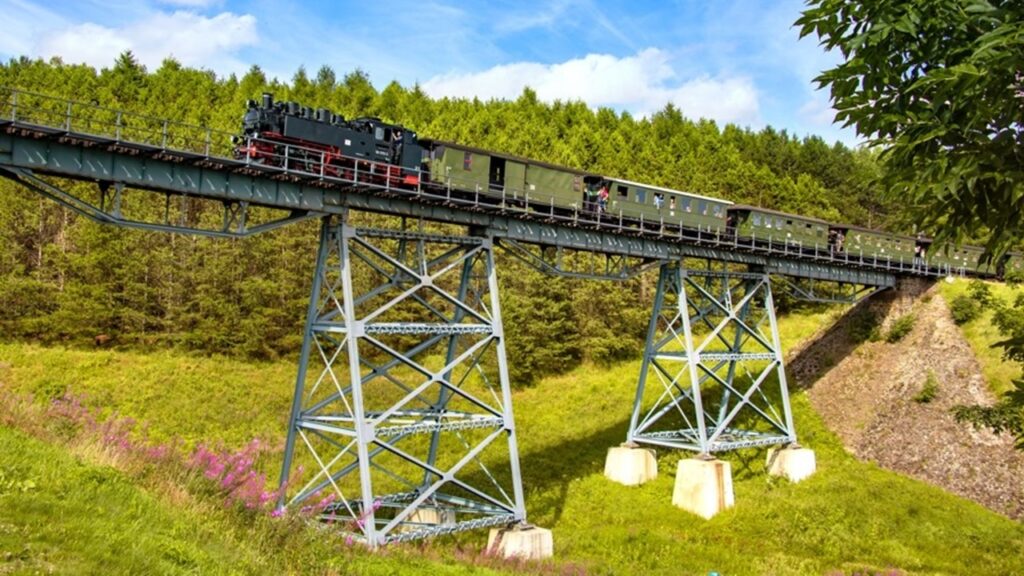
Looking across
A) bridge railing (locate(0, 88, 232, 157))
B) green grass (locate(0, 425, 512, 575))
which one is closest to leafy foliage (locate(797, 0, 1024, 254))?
green grass (locate(0, 425, 512, 575))

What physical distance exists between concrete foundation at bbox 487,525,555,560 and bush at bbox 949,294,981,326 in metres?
28.5

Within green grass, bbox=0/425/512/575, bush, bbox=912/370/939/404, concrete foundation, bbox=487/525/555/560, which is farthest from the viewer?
bush, bbox=912/370/939/404

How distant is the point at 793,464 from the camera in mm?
30594

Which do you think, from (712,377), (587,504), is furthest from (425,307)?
(712,377)

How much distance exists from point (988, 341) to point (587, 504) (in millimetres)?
22804

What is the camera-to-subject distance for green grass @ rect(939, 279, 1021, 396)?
33625 mm

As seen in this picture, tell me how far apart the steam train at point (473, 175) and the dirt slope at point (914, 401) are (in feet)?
22.9

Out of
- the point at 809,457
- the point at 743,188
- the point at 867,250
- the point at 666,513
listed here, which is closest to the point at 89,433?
the point at 666,513

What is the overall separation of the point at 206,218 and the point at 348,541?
4120 centimetres

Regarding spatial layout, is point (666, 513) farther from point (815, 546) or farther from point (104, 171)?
point (104, 171)

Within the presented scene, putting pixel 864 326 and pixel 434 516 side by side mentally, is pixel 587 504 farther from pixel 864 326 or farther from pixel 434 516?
pixel 864 326

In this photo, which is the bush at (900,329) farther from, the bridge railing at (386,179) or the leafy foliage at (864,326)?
the bridge railing at (386,179)

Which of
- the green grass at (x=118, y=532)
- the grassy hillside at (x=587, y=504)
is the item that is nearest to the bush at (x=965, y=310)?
the grassy hillside at (x=587, y=504)

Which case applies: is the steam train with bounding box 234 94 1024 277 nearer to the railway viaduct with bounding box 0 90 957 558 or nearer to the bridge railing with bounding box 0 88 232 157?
the railway viaduct with bounding box 0 90 957 558
